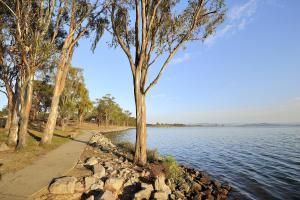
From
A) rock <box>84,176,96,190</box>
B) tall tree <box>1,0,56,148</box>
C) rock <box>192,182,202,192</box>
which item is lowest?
rock <box>192,182,202,192</box>

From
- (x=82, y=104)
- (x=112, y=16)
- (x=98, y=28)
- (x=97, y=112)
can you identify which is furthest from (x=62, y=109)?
(x=97, y=112)

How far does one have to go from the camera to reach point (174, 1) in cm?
1566

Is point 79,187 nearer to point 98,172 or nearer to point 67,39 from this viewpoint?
point 98,172

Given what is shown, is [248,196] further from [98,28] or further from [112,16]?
[98,28]

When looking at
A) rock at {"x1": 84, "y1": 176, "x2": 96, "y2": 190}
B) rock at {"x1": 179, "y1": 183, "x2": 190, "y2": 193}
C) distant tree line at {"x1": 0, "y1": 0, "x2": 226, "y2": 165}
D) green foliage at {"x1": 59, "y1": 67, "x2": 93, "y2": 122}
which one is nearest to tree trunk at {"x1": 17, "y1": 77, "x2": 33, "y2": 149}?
distant tree line at {"x1": 0, "y1": 0, "x2": 226, "y2": 165}

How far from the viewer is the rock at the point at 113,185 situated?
8716 millimetres

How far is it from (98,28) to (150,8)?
7.94 metres

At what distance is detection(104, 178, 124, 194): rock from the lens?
8.72 meters

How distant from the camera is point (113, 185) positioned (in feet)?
28.9

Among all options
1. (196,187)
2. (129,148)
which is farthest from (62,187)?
(129,148)

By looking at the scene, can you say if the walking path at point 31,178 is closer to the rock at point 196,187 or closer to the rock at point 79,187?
the rock at point 79,187

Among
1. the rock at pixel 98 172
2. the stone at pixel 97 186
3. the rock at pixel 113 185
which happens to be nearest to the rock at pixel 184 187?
the rock at pixel 113 185

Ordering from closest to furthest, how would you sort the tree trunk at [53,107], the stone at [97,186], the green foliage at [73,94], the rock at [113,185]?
1. the stone at [97,186]
2. the rock at [113,185]
3. the tree trunk at [53,107]
4. the green foliage at [73,94]

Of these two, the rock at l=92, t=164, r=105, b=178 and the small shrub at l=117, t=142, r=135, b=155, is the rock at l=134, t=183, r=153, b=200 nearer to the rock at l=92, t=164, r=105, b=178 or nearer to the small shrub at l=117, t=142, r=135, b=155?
the rock at l=92, t=164, r=105, b=178
